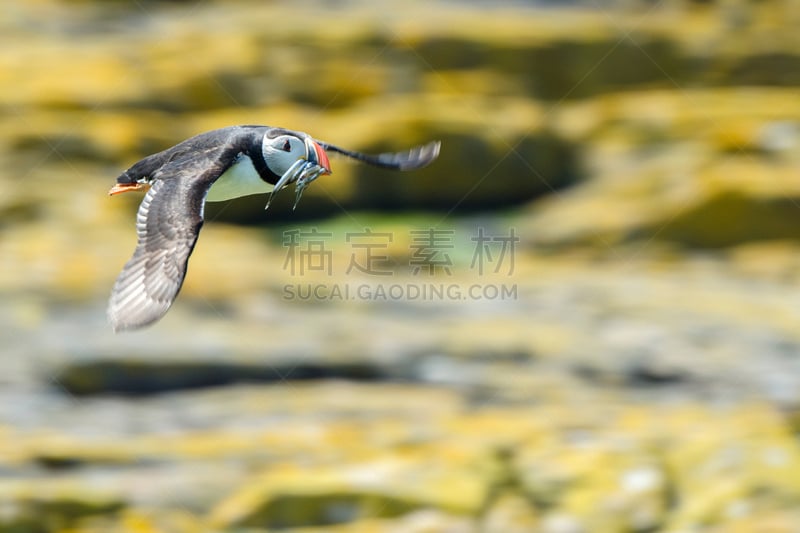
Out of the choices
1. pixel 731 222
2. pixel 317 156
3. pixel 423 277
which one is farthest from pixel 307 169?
pixel 731 222

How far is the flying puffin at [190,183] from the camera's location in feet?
15.4

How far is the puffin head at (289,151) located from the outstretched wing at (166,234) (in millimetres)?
257

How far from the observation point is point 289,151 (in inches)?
193

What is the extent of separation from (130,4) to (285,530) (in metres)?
17.1

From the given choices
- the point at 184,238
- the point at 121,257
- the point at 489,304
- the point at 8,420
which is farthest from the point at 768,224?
the point at 184,238

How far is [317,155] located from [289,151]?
0.19m

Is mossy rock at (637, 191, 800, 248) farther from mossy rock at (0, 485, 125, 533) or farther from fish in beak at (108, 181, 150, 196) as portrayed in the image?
fish in beak at (108, 181, 150, 196)

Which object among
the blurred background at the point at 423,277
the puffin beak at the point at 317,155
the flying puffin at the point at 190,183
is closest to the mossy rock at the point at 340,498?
the blurred background at the point at 423,277

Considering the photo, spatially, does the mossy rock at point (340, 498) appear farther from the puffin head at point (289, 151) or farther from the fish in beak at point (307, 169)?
the fish in beak at point (307, 169)

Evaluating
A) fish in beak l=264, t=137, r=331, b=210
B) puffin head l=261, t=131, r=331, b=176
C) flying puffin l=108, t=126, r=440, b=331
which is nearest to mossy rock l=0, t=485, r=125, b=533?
flying puffin l=108, t=126, r=440, b=331

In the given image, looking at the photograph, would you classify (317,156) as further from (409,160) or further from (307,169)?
(409,160)

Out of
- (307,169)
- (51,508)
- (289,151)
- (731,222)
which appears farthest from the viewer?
(731,222)

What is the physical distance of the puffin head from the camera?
15.7 feet

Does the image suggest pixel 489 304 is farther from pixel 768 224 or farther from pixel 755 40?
pixel 755 40
